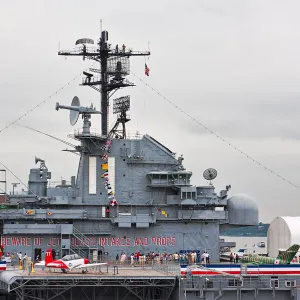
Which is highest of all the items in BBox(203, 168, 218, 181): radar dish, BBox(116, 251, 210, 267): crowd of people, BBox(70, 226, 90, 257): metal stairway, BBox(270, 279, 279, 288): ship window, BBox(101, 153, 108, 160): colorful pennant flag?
BBox(101, 153, 108, 160): colorful pennant flag

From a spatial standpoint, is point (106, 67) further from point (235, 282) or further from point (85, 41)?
point (235, 282)

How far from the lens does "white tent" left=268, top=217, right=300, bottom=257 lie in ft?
151

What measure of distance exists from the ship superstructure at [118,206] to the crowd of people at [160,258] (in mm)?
403

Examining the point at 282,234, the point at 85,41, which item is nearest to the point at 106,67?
the point at 85,41

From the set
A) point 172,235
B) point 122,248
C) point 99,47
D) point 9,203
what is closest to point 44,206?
point 9,203

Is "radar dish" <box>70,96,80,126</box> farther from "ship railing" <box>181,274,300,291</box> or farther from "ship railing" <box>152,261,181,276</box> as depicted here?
"ship railing" <box>181,274,300,291</box>

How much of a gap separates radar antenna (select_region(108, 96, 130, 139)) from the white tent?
12686mm

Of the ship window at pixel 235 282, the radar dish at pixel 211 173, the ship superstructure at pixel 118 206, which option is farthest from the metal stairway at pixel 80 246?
the ship window at pixel 235 282

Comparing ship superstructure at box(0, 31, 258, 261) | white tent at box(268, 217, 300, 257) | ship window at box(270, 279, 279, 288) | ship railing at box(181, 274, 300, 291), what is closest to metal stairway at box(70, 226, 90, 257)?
ship superstructure at box(0, 31, 258, 261)

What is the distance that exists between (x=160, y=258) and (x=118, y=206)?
4330 mm

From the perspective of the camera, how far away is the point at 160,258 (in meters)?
43.4

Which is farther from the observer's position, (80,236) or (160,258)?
(80,236)

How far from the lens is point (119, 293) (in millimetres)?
37625

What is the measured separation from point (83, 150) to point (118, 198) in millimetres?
3892
